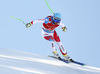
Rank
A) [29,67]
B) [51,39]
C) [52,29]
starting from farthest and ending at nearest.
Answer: [52,29] < [51,39] < [29,67]

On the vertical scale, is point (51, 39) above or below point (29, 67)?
above

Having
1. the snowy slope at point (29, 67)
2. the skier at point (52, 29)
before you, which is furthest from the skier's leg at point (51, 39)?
the snowy slope at point (29, 67)

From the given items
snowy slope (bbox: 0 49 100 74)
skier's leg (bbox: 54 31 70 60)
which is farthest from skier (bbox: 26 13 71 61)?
snowy slope (bbox: 0 49 100 74)

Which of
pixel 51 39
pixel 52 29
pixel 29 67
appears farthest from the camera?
pixel 52 29

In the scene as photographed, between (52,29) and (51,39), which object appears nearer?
(51,39)

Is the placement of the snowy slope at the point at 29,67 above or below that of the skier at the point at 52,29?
below

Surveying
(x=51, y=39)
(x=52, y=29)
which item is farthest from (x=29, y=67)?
(x=52, y=29)

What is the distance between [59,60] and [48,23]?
1198 millimetres

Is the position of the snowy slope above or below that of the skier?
below

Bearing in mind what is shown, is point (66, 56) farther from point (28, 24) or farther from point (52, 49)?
point (28, 24)

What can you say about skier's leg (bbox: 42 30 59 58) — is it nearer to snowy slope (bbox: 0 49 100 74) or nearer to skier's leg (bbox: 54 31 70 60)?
skier's leg (bbox: 54 31 70 60)

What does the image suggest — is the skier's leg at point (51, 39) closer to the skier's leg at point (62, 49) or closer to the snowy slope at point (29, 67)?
the skier's leg at point (62, 49)

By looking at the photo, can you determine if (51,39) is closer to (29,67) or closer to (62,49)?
(62,49)

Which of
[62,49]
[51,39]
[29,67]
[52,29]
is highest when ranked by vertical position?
[52,29]
